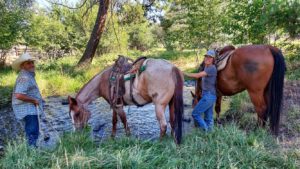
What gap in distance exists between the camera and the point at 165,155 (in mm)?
3660

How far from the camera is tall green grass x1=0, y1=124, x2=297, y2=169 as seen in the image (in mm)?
3352

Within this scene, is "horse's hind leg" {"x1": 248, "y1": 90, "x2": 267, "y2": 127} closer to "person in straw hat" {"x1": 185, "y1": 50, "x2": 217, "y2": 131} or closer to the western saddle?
"person in straw hat" {"x1": 185, "y1": 50, "x2": 217, "y2": 131}

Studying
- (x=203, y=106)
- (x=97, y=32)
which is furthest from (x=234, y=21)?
(x=203, y=106)

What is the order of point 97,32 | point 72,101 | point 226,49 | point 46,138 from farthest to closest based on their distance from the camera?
point 97,32
point 46,138
point 226,49
point 72,101

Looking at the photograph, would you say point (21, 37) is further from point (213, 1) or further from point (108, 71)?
point (108, 71)

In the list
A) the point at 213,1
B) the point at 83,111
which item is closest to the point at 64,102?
the point at 83,111

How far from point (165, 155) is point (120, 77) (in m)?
1.95

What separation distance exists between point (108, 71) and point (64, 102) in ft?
14.6

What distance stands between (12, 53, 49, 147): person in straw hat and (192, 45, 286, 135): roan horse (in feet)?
10.5

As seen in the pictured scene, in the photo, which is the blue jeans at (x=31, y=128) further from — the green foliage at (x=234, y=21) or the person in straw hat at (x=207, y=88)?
the green foliage at (x=234, y=21)

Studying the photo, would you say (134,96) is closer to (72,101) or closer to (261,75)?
(72,101)

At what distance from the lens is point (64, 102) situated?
9.47m

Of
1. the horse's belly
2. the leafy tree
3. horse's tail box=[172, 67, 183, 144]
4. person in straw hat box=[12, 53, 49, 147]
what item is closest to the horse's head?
person in straw hat box=[12, 53, 49, 147]

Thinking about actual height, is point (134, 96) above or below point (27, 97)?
below
